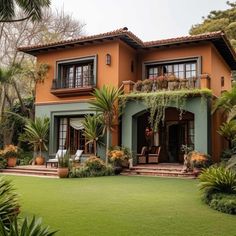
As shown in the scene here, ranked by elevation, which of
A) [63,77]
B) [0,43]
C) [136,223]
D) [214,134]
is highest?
[0,43]

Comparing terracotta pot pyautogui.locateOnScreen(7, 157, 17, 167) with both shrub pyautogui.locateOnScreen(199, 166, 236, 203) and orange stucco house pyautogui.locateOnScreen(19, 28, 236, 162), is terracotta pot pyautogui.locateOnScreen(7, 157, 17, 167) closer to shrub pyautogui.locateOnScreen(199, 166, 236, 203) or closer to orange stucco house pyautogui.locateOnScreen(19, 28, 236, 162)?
orange stucco house pyautogui.locateOnScreen(19, 28, 236, 162)

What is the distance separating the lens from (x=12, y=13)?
10.9 meters

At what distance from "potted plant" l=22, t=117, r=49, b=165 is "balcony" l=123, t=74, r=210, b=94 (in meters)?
5.18

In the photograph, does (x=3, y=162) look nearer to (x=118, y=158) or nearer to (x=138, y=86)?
(x=118, y=158)

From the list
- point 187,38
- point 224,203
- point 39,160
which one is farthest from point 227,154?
point 39,160

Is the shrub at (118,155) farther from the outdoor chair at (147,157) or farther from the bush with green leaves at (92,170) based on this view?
the outdoor chair at (147,157)

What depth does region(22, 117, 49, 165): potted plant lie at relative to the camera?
61.5 ft

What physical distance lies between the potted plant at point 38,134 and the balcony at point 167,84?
204 inches

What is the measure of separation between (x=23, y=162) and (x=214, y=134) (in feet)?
34.8

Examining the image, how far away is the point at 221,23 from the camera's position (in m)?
28.0

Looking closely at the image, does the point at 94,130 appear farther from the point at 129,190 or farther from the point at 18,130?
the point at 18,130

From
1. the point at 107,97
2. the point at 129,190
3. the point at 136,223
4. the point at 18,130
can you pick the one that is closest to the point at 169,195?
the point at 129,190

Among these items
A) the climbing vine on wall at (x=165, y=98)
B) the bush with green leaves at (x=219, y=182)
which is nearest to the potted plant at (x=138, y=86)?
the climbing vine on wall at (x=165, y=98)

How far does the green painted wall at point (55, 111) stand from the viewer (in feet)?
60.5
